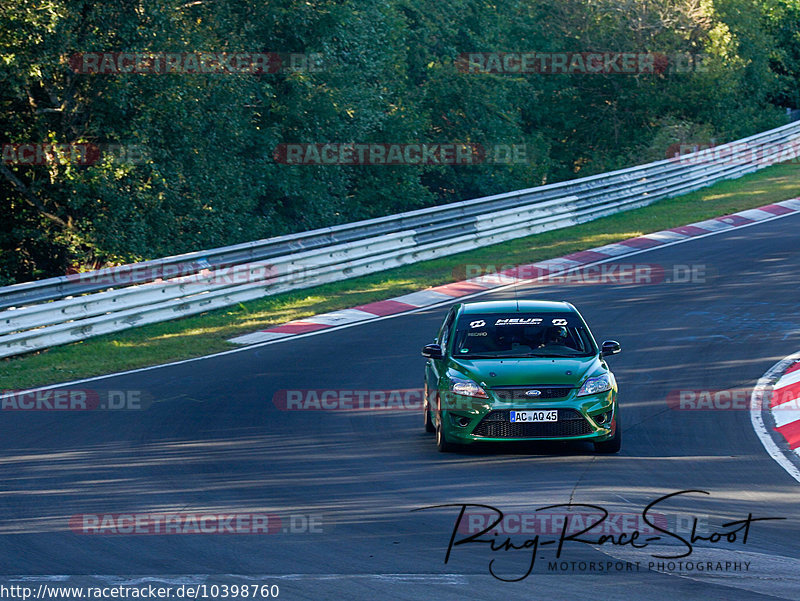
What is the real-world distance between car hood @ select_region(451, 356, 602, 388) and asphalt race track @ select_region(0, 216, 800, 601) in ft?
2.56

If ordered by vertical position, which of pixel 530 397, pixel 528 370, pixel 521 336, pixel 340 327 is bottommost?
pixel 340 327

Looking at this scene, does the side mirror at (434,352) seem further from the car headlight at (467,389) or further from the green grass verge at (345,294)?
the green grass verge at (345,294)

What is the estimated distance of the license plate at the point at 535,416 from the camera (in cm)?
1095

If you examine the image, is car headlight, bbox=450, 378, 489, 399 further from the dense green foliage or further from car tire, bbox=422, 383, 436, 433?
the dense green foliage

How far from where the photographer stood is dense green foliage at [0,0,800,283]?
24.4 metres

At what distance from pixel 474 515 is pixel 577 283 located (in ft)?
45.2

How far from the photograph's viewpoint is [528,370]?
11.3 metres

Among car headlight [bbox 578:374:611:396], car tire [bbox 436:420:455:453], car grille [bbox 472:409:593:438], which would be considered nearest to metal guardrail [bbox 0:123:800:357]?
car tire [bbox 436:420:455:453]

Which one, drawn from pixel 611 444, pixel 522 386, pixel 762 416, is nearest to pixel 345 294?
pixel 762 416

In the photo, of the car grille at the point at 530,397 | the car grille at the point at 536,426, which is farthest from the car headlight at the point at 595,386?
the car grille at the point at 536,426

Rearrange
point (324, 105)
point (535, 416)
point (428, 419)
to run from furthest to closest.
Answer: point (324, 105) < point (428, 419) < point (535, 416)

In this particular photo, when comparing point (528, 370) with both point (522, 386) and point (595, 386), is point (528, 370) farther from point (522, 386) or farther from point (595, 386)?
point (595, 386)

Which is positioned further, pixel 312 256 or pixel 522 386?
pixel 312 256

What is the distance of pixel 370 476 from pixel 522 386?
1822 mm
